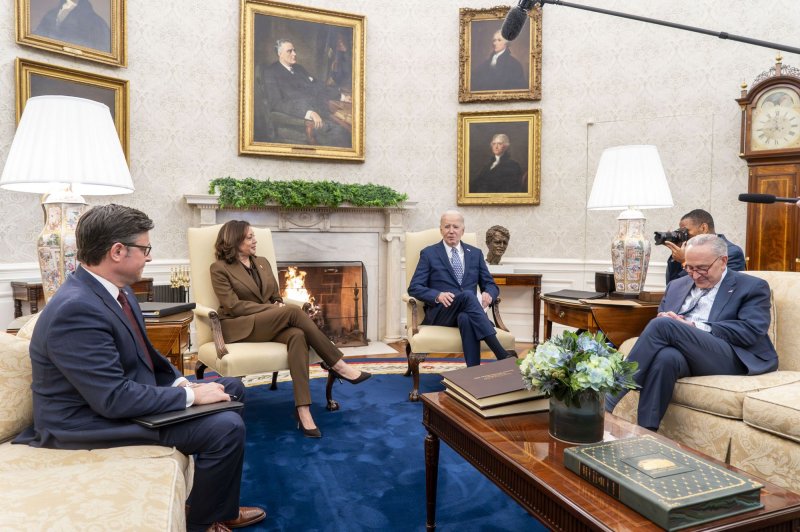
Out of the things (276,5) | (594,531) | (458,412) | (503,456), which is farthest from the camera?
(276,5)

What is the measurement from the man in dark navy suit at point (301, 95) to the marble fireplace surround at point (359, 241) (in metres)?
0.83

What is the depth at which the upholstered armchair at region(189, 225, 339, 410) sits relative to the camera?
3.29 m

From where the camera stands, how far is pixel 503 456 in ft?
5.52

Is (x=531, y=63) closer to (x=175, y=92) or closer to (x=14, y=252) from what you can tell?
(x=175, y=92)

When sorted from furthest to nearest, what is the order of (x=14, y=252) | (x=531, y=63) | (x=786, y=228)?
(x=531, y=63) < (x=786, y=228) < (x=14, y=252)

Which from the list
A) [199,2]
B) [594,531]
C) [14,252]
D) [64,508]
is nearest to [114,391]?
[64,508]

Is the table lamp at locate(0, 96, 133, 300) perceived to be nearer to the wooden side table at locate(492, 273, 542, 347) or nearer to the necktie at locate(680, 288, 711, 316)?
the necktie at locate(680, 288, 711, 316)

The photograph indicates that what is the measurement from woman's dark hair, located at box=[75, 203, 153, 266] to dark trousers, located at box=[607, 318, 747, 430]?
2.31 metres

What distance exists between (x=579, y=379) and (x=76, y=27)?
17.3 feet

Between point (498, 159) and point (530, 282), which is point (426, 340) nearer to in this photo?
point (530, 282)

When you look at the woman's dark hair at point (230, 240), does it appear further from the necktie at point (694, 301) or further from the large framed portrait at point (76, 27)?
the necktie at point (694, 301)

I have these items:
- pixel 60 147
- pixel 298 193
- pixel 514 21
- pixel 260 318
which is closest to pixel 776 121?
pixel 514 21

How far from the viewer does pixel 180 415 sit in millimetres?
1836

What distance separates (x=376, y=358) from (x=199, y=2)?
3.99m
